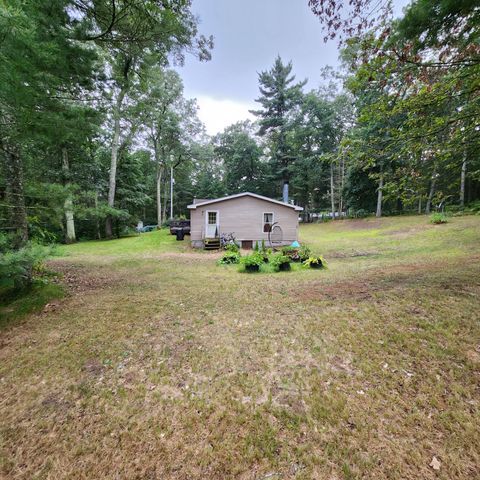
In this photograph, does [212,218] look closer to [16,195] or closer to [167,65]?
[167,65]

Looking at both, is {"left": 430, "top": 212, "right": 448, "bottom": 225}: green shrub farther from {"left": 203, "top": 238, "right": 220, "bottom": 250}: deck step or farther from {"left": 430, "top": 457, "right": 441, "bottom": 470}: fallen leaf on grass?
{"left": 430, "top": 457, "right": 441, "bottom": 470}: fallen leaf on grass

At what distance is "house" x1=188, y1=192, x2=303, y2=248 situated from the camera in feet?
46.9

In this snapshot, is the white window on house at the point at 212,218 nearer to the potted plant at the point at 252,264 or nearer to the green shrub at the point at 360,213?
the potted plant at the point at 252,264

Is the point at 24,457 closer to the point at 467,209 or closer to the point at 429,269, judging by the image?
the point at 429,269

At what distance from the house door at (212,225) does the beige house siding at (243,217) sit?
0.20m

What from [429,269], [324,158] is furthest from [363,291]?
[324,158]

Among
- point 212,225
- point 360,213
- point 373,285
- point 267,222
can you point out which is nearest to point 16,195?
point 373,285

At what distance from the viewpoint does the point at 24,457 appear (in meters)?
2.04

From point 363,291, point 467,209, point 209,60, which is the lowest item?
point 363,291

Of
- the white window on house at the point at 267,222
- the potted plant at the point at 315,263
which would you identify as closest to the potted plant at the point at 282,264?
the potted plant at the point at 315,263

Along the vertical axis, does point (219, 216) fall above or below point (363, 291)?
above

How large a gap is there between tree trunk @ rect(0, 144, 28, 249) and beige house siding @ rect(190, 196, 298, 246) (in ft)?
31.9

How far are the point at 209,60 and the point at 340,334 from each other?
7.54 meters

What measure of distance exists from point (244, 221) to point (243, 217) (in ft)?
0.85
